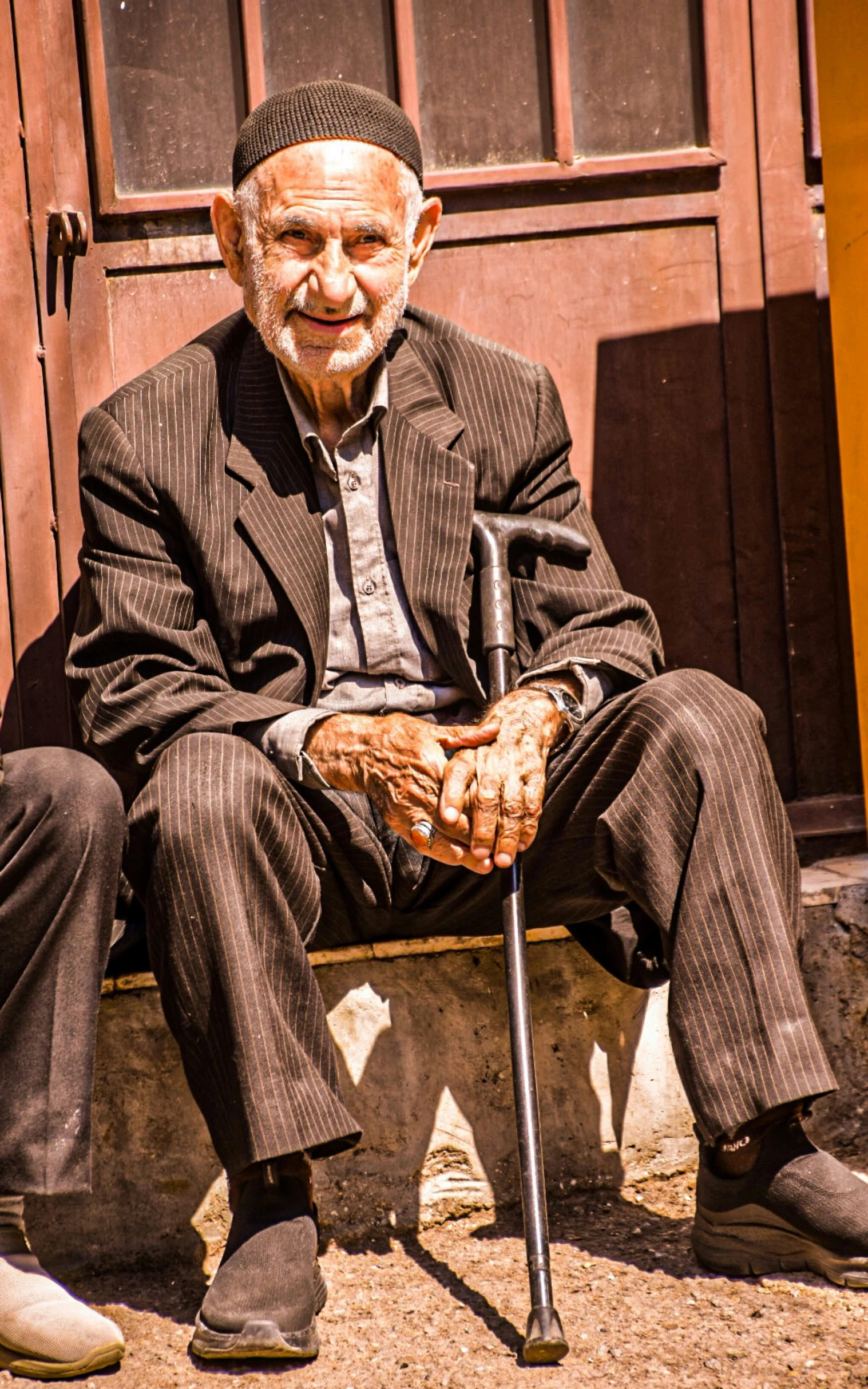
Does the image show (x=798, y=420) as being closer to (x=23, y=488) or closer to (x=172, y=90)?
(x=172, y=90)

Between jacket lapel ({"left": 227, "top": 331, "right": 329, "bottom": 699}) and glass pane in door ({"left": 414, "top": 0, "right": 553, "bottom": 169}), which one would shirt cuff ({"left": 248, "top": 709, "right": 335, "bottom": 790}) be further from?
glass pane in door ({"left": 414, "top": 0, "right": 553, "bottom": 169})

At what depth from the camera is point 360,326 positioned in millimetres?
2596

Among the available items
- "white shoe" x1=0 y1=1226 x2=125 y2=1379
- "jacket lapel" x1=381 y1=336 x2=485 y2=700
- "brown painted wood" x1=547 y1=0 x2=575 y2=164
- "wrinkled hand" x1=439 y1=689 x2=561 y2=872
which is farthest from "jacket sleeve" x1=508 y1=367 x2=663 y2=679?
"white shoe" x1=0 y1=1226 x2=125 y2=1379

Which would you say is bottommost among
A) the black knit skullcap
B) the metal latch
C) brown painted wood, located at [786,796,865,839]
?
brown painted wood, located at [786,796,865,839]

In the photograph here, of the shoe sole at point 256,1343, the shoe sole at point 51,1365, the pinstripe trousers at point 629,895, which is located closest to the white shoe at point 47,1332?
the shoe sole at point 51,1365

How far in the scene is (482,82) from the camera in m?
3.18

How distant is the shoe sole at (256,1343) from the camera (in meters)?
1.99

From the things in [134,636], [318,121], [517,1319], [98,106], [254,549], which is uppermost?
[98,106]

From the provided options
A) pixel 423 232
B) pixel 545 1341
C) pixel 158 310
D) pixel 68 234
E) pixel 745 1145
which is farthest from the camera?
pixel 158 310

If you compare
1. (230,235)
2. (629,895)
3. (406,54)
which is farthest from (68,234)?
(629,895)

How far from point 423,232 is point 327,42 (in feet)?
2.26

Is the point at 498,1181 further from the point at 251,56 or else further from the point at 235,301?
the point at 251,56

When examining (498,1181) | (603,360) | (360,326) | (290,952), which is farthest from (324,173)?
(498,1181)

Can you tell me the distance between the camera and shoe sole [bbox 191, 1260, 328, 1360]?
199cm
